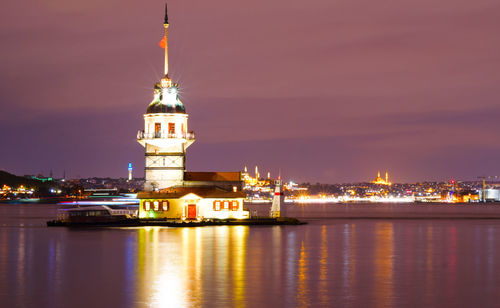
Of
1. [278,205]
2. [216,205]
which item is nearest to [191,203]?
[216,205]

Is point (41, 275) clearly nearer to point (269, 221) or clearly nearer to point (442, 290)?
point (442, 290)

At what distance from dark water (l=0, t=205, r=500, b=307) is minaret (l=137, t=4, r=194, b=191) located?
51.7 feet

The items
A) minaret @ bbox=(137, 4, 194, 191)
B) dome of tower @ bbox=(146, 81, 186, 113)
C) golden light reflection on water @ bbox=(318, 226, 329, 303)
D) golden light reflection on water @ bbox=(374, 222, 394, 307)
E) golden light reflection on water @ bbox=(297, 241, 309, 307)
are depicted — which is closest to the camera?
golden light reflection on water @ bbox=(297, 241, 309, 307)

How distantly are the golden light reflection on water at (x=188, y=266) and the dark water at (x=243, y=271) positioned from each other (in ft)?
0.16

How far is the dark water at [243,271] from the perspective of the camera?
2727 cm

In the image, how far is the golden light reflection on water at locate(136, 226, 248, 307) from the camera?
2744cm

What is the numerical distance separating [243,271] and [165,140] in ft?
137

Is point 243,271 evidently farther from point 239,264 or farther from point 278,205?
point 278,205

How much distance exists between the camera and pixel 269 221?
240 ft

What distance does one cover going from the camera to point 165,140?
250ft

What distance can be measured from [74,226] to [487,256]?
42133 millimetres

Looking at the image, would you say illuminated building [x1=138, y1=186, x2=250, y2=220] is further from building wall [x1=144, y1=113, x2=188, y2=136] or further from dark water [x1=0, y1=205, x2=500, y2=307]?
dark water [x1=0, y1=205, x2=500, y2=307]

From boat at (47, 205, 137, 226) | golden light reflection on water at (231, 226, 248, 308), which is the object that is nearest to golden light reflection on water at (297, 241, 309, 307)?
golden light reflection on water at (231, 226, 248, 308)

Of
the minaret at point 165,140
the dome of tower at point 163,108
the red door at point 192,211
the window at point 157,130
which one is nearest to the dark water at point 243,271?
the red door at point 192,211
